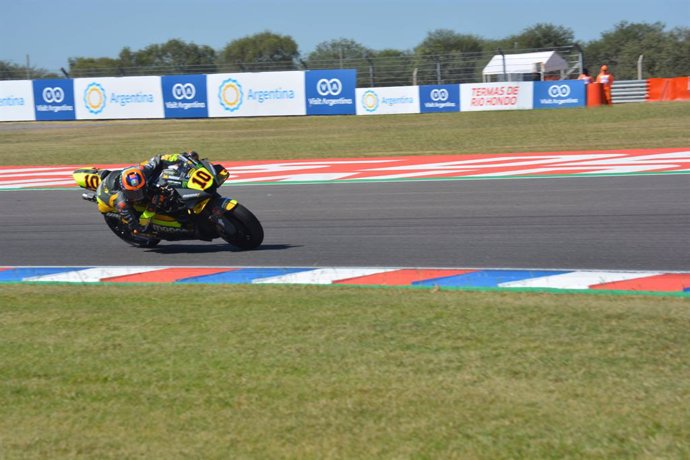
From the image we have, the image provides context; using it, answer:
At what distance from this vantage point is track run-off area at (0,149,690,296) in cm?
784

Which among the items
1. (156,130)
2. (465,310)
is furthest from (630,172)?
(156,130)

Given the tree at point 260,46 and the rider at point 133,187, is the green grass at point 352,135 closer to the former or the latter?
the rider at point 133,187

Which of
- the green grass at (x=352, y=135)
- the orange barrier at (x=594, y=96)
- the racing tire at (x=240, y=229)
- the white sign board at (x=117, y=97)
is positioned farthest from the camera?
the white sign board at (x=117, y=97)

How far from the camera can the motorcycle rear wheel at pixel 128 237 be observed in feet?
31.4

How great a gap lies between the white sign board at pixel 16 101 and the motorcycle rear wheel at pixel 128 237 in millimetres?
26236

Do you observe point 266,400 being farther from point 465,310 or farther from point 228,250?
point 228,250

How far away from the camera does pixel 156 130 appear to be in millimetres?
29109

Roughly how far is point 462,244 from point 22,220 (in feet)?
20.6

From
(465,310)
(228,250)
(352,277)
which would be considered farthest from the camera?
(228,250)

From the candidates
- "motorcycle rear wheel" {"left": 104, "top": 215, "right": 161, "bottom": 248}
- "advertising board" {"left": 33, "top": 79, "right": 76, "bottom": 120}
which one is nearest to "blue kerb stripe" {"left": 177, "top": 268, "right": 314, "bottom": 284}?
"motorcycle rear wheel" {"left": 104, "top": 215, "right": 161, "bottom": 248}

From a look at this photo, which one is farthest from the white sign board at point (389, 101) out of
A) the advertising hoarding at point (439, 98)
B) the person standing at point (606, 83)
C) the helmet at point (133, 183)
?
the helmet at point (133, 183)

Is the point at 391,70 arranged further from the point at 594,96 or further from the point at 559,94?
the point at 594,96

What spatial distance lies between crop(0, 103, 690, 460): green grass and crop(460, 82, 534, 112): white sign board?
81.2 ft

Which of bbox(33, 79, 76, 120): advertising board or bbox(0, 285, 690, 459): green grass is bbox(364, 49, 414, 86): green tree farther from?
bbox(0, 285, 690, 459): green grass
